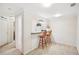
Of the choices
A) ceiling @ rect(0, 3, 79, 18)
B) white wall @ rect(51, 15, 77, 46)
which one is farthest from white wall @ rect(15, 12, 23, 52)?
white wall @ rect(51, 15, 77, 46)

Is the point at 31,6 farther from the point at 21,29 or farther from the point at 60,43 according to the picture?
the point at 60,43

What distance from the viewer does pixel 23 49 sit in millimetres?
1515

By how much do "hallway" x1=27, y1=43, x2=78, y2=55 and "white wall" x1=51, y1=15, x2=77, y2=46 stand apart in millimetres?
90

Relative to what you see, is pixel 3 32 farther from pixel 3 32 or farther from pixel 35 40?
pixel 35 40

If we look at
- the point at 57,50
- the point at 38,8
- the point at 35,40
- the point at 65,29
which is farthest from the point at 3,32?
the point at 65,29

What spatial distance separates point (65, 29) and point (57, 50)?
42cm

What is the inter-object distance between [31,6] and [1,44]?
88 centimetres

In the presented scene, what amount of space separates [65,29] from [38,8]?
64 cm

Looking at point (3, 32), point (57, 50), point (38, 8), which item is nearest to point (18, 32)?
point (3, 32)

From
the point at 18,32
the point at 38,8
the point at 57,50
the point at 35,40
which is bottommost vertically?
the point at 57,50

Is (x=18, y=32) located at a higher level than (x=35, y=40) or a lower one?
higher

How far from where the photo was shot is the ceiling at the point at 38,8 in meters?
1.47

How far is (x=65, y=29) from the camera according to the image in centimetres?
155

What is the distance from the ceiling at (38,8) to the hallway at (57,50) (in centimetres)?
62
